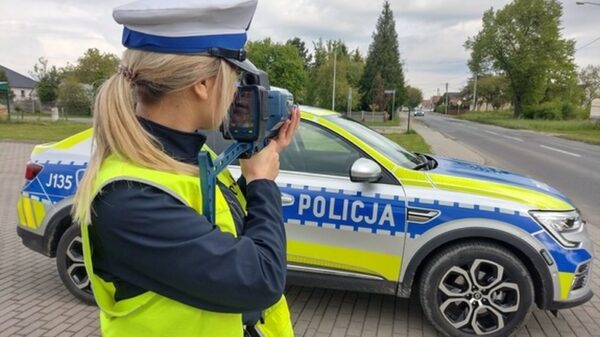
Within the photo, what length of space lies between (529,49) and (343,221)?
6458cm

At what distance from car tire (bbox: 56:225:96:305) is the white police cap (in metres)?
3.12

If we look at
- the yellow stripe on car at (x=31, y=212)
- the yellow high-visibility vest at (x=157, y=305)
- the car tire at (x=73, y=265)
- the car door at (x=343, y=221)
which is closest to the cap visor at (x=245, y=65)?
the yellow high-visibility vest at (x=157, y=305)

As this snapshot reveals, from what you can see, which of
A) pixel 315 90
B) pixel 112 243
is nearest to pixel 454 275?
pixel 112 243

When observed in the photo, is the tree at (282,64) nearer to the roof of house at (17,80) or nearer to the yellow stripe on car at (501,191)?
the roof of house at (17,80)

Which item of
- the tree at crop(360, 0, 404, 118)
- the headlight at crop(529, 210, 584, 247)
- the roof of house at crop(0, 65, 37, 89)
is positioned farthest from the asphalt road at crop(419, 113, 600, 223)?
the roof of house at crop(0, 65, 37, 89)

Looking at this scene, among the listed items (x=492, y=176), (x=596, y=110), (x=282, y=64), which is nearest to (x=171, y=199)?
(x=492, y=176)

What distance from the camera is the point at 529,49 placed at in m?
59.3

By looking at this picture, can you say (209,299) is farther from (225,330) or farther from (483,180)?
(483,180)

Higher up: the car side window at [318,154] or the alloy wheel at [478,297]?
the car side window at [318,154]

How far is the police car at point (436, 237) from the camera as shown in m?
3.20

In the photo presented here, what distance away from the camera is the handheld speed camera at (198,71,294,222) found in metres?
1.07

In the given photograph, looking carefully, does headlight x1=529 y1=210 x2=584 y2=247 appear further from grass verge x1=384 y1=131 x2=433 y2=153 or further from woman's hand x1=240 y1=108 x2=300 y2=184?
grass verge x1=384 y1=131 x2=433 y2=153

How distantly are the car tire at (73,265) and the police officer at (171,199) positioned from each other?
2.95 m

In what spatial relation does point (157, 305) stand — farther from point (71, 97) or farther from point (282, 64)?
point (282, 64)
